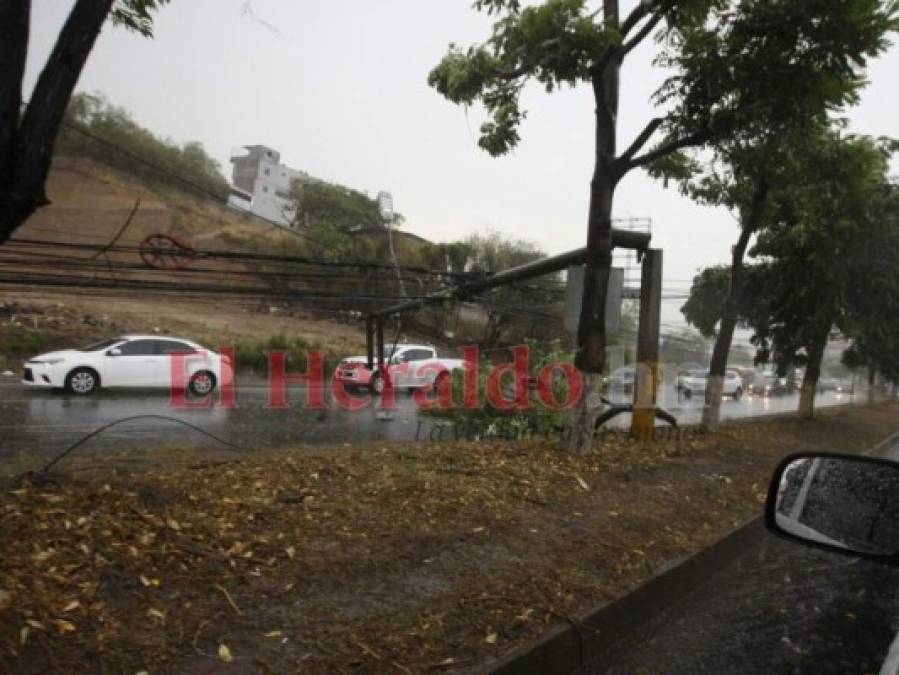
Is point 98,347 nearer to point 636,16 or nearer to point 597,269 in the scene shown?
point 597,269

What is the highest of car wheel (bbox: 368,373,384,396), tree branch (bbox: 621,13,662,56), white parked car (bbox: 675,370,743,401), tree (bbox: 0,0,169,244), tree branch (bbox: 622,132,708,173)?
tree branch (bbox: 621,13,662,56)

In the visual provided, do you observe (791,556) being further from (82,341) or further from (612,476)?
(82,341)

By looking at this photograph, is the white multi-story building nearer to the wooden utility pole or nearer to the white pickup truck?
the white pickup truck

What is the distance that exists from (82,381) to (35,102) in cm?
1618

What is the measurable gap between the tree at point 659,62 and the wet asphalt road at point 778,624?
10.3ft

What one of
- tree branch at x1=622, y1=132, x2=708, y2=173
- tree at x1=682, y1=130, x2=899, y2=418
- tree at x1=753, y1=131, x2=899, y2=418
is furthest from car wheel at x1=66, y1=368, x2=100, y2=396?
tree at x1=753, y1=131, x2=899, y2=418

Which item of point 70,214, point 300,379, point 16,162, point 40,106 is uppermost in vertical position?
point 70,214

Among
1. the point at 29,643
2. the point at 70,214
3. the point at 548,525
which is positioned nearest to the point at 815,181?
the point at 548,525

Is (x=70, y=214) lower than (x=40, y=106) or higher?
higher

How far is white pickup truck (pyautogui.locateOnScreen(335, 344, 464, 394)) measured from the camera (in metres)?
23.2

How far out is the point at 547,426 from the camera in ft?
36.5

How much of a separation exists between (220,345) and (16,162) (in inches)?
968

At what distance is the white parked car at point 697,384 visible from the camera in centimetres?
3469

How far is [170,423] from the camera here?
13.2 m
